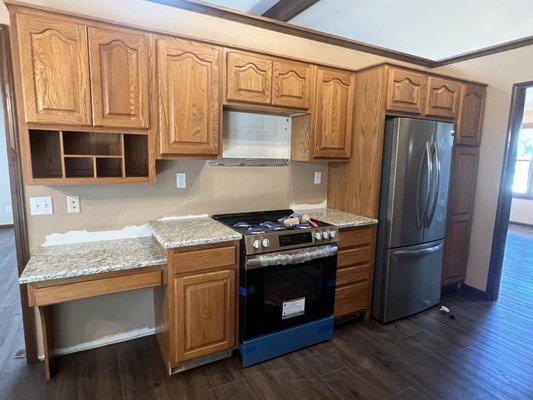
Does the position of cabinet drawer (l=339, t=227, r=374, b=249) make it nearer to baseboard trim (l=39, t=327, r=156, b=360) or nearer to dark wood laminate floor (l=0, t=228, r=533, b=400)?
dark wood laminate floor (l=0, t=228, r=533, b=400)

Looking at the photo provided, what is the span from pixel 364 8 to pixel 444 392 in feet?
9.62

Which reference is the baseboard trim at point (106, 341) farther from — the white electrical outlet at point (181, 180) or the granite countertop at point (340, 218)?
the granite countertop at point (340, 218)

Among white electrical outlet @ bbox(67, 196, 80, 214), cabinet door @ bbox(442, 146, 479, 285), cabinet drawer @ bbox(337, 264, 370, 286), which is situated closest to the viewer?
white electrical outlet @ bbox(67, 196, 80, 214)

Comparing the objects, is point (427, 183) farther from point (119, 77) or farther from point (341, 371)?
point (119, 77)

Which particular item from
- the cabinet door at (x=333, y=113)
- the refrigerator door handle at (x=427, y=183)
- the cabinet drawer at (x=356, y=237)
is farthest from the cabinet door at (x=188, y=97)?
the refrigerator door handle at (x=427, y=183)

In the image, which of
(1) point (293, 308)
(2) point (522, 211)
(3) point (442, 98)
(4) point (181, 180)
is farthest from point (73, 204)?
(2) point (522, 211)

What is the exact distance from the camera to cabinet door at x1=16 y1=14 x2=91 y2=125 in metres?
1.75

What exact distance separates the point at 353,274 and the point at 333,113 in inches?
55.7

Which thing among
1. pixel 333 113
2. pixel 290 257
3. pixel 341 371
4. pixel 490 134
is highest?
pixel 333 113

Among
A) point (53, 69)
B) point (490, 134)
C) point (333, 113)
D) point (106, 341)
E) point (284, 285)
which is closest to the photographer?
point (53, 69)

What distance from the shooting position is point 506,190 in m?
3.23

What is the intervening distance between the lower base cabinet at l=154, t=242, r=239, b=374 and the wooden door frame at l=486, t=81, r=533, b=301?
2.83 m

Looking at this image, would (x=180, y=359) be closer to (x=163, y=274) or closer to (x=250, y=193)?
(x=163, y=274)

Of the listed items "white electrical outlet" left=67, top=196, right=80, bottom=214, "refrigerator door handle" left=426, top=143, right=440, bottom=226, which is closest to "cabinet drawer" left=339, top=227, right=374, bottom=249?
"refrigerator door handle" left=426, top=143, right=440, bottom=226
